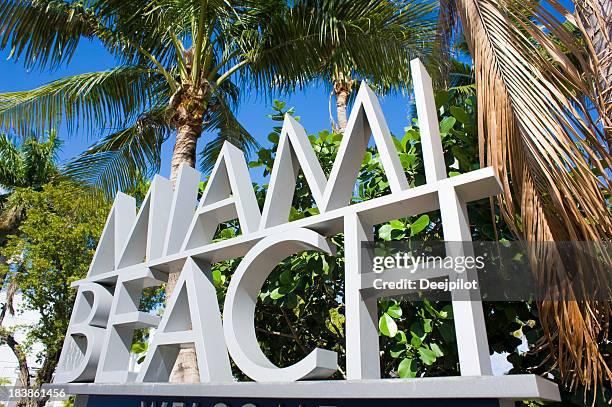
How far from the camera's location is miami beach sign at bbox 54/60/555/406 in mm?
2129

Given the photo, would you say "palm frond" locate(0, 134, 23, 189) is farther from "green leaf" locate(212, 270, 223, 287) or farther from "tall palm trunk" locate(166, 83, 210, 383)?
"green leaf" locate(212, 270, 223, 287)

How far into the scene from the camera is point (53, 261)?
43.7 feet

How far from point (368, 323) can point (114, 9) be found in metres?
6.41

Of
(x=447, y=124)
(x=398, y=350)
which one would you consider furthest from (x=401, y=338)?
(x=447, y=124)

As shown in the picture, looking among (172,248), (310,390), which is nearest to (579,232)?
(310,390)

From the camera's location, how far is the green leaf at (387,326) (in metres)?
2.86

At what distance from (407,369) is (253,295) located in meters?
1.04

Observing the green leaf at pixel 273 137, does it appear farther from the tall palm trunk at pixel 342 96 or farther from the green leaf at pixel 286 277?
the tall palm trunk at pixel 342 96

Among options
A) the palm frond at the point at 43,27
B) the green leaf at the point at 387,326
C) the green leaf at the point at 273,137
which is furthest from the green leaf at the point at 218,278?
the palm frond at the point at 43,27

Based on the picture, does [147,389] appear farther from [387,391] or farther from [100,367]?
[387,391]

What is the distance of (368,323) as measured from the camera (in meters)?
2.23

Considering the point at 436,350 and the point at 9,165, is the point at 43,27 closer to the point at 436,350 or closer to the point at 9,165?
the point at 436,350

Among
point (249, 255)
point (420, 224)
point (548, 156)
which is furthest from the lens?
point (420, 224)

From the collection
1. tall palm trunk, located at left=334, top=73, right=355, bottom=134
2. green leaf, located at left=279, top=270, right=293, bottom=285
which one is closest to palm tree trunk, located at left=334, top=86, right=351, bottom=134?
tall palm trunk, located at left=334, top=73, right=355, bottom=134
